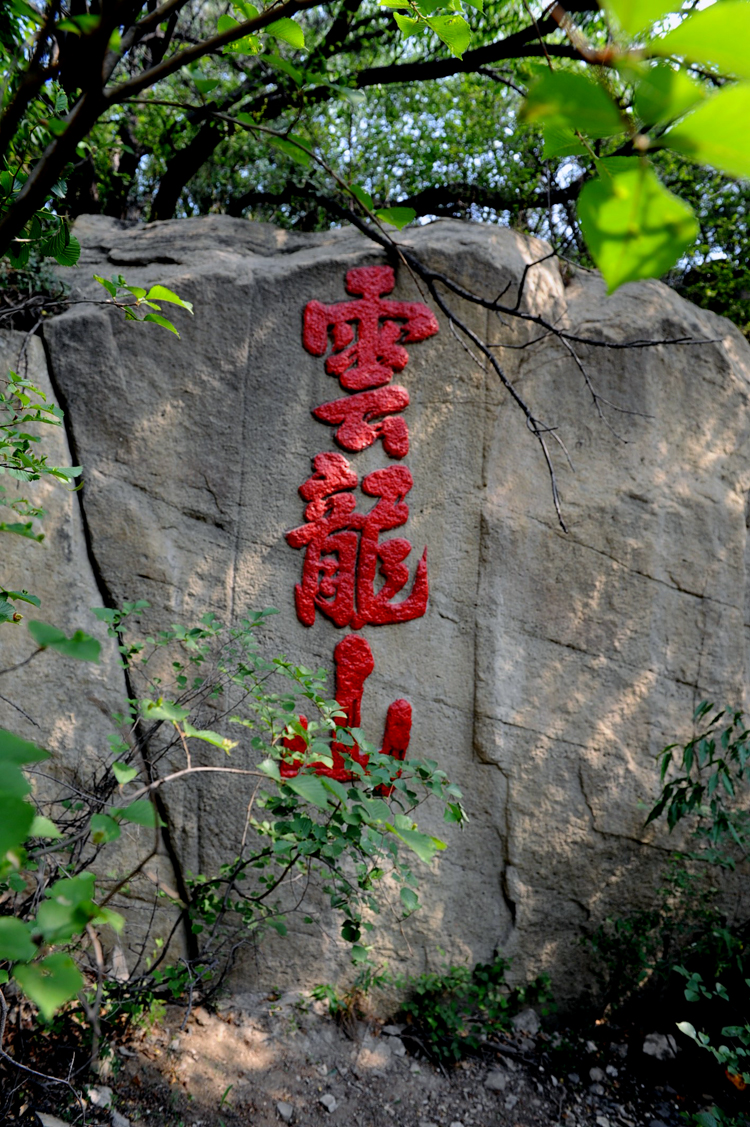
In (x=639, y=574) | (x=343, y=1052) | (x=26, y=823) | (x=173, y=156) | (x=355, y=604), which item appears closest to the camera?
(x=26, y=823)

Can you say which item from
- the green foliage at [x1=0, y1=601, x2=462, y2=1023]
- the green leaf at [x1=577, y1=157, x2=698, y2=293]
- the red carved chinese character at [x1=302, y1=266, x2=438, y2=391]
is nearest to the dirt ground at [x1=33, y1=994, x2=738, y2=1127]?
the green foliage at [x1=0, y1=601, x2=462, y2=1023]

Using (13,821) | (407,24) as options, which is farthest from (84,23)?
(13,821)

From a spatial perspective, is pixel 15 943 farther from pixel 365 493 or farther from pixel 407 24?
pixel 365 493

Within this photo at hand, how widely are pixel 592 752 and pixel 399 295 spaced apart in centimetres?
207

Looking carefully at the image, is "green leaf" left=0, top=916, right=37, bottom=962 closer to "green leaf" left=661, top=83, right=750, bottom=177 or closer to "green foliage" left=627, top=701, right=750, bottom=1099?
"green leaf" left=661, top=83, right=750, bottom=177

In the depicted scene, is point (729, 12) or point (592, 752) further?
point (592, 752)

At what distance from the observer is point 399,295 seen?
3031mm

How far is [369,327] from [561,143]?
2407mm

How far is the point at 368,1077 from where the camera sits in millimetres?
2631

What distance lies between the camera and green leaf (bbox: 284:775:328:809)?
1023mm

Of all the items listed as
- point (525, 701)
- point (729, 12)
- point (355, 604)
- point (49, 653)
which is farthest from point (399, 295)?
point (729, 12)

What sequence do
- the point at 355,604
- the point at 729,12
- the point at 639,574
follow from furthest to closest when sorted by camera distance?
1. the point at 639,574
2. the point at 355,604
3. the point at 729,12

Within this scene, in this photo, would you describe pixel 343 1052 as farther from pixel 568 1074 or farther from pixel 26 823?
pixel 26 823

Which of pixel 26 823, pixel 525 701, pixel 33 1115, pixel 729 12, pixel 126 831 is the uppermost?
pixel 729 12
